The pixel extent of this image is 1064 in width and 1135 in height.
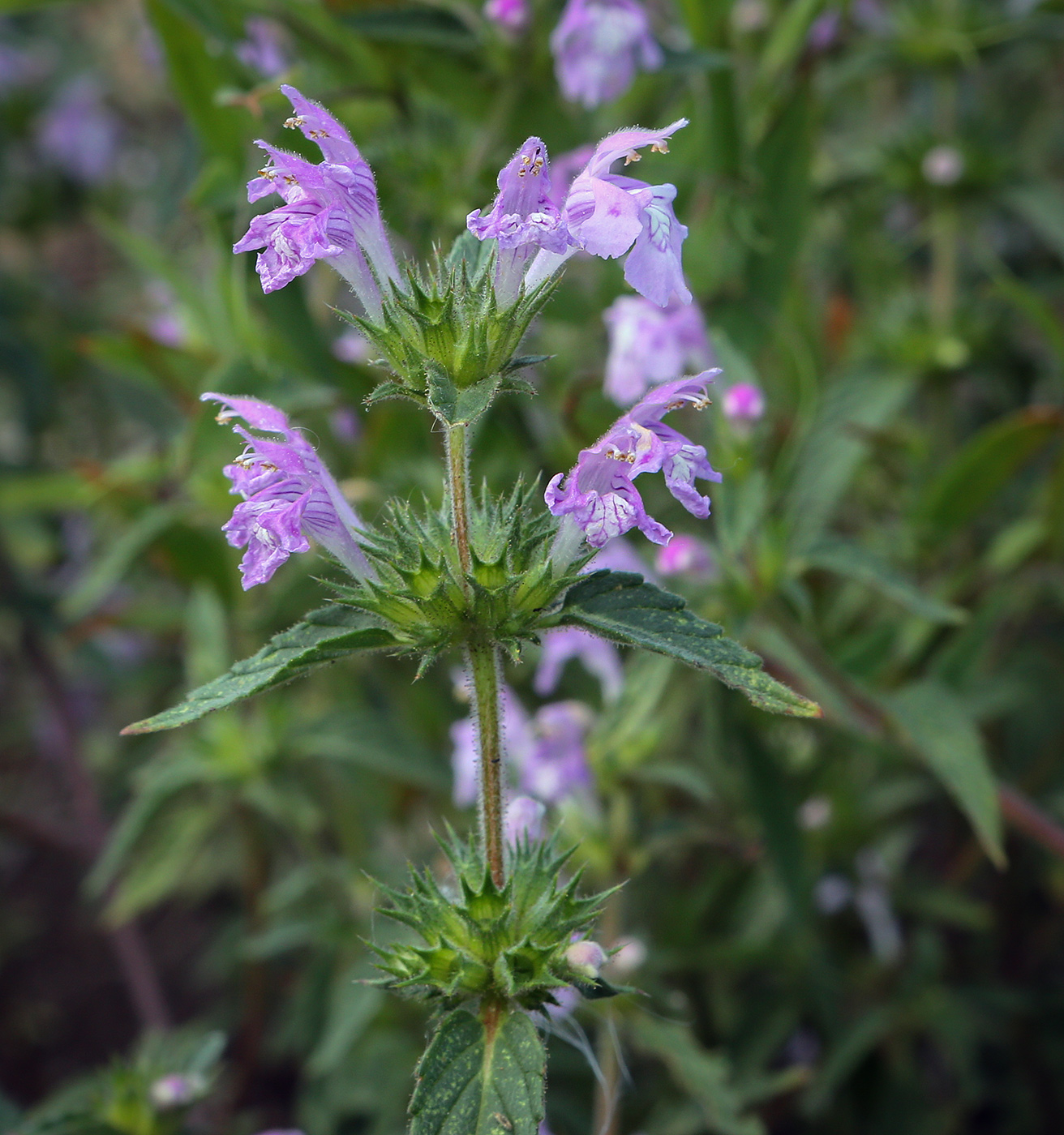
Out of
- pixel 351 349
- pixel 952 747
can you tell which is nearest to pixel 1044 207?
pixel 952 747

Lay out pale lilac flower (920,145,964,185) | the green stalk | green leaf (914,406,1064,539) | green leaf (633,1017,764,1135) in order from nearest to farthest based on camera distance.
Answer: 1. the green stalk
2. green leaf (633,1017,764,1135)
3. green leaf (914,406,1064,539)
4. pale lilac flower (920,145,964,185)

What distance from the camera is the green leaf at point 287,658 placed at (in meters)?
0.70

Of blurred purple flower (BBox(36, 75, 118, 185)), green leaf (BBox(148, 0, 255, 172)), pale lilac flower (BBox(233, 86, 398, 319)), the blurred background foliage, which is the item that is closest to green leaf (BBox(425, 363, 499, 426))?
pale lilac flower (BBox(233, 86, 398, 319))

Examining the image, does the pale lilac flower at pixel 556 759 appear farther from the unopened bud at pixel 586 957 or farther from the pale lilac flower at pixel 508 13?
the pale lilac flower at pixel 508 13

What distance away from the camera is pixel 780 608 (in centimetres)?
137

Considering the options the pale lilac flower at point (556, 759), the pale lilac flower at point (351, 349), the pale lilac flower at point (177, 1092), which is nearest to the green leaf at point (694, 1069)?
the pale lilac flower at point (556, 759)

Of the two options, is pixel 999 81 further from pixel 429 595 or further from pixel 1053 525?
pixel 429 595

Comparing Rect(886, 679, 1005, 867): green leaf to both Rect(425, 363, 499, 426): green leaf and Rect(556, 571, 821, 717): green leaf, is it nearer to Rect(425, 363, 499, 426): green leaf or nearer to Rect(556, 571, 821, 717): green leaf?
Rect(556, 571, 821, 717): green leaf

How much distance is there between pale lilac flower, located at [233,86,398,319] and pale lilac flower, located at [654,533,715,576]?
1.70 ft

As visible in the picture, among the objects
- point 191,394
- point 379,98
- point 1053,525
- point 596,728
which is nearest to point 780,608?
point 596,728

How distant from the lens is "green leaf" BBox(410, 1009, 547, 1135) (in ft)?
2.42

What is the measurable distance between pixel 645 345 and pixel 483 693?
2.08 ft

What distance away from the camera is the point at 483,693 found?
0.82 m

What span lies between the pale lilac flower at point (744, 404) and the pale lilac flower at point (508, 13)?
0.59 m
